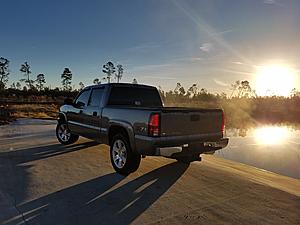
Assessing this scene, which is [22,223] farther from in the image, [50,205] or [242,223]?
[242,223]

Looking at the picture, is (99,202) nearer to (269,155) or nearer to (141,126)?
(141,126)

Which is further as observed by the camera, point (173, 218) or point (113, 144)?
point (113, 144)

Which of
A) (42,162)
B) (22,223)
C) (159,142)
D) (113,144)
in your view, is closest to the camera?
(22,223)

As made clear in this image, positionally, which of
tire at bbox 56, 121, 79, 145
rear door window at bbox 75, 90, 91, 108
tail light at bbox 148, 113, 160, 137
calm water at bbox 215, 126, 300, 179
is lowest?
calm water at bbox 215, 126, 300, 179

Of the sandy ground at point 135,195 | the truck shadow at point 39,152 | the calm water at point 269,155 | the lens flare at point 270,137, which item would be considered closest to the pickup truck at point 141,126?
the sandy ground at point 135,195

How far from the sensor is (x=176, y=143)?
18.8ft

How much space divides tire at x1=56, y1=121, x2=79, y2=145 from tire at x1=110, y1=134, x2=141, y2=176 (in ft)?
11.7

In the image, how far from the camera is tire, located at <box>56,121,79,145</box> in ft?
32.6

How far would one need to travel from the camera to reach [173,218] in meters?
4.15

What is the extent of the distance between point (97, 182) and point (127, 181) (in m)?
0.59

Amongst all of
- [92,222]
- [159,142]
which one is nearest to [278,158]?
[159,142]

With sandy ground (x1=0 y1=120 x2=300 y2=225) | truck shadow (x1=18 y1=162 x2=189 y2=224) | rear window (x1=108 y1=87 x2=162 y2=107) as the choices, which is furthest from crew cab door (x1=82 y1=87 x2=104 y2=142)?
truck shadow (x1=18 y1=162 x2=189 y2=224)

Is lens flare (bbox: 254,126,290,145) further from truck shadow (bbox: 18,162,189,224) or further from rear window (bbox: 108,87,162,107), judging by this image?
truck shadow (bbox: 18,162,189,224)

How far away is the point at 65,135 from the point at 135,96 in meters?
3.54
